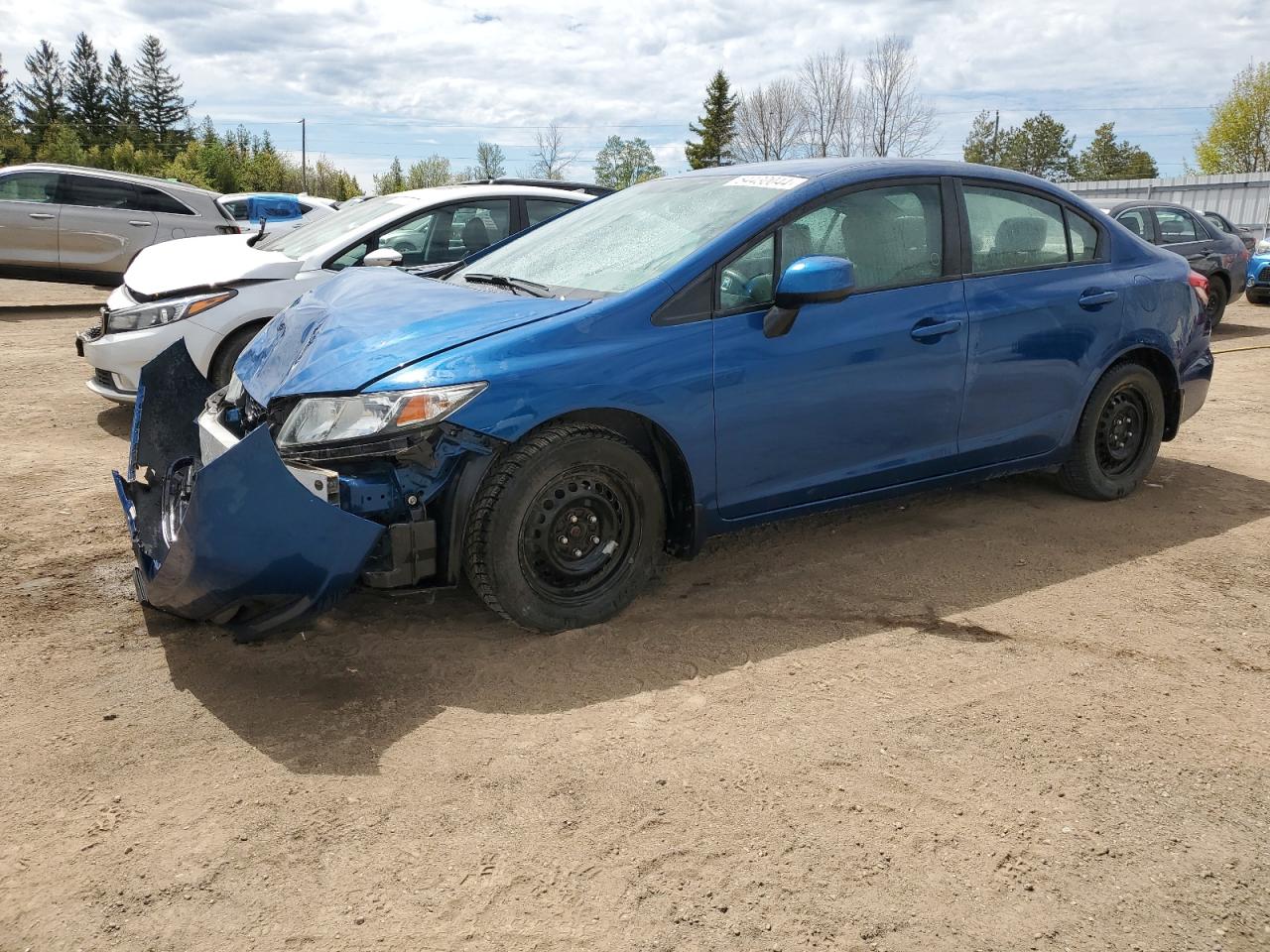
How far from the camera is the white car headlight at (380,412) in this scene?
11.2 ft

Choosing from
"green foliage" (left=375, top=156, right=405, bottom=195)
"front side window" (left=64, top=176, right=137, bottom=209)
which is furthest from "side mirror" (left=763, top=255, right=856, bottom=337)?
"green foliage" (left=375, top=156, right=405, bottom=195)

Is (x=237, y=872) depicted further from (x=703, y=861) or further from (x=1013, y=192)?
(x=1013, y=192)

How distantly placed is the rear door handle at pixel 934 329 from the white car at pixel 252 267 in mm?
2938

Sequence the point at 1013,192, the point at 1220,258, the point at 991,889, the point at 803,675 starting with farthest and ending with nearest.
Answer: the point at 1220,258 < the point at 1013,192 < the point at 803,675 < the point at 991,889

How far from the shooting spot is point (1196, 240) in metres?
13.2

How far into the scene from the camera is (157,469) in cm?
417

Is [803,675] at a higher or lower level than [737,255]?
lower

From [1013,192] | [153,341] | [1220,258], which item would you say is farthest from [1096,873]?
[1220,258]

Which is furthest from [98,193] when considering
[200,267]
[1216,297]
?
[1216,297]

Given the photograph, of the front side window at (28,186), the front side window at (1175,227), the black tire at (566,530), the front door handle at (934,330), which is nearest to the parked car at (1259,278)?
the front side window at (1175,227)

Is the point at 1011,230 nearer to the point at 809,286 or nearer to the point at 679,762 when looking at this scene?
the point at 809,286

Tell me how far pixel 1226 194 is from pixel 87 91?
72.6m

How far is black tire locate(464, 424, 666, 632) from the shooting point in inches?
141

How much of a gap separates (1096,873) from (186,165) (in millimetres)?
52176
